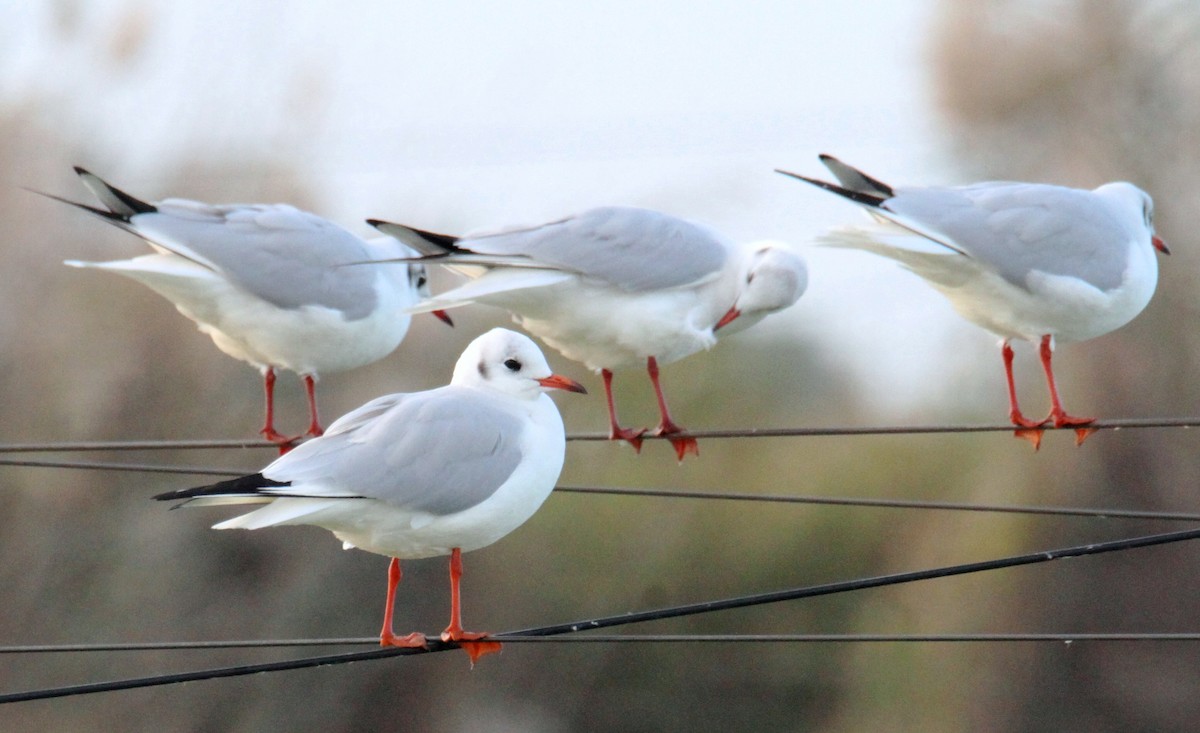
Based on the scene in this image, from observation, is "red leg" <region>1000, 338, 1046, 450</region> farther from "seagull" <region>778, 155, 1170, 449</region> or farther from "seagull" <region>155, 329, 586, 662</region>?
"seagull" <region>155, 329, 586, 662</region>

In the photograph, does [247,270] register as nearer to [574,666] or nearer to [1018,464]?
[574,666]

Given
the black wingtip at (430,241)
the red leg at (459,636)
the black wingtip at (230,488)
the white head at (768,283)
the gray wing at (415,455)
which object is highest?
the black wingtip at (430,241)

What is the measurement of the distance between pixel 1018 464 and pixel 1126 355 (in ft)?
3.76

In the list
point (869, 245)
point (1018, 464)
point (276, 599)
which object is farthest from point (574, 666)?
point (869, 245)

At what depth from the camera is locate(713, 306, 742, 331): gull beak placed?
19.3 feet

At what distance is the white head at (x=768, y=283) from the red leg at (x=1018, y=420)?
0.89m

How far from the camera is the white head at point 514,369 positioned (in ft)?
15.4

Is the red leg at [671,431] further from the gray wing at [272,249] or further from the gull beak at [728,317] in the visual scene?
the gray wing at [272,249]

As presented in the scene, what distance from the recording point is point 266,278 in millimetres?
6008

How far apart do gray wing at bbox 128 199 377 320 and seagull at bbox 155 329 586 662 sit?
1.63m

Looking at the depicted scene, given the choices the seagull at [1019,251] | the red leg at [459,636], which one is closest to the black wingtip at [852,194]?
the seagull at [1019,251]

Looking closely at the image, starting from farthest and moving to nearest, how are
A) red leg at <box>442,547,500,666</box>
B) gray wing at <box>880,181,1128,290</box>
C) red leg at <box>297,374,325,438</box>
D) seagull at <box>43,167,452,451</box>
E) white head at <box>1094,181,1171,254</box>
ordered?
1. red leg at <box>297,374,325,438</box>
2. white head at <box>1094,181,1171,254</box>
3. seagull at <box>43,167,452,451</box>
4. gray wing at <box>880,181,1128,290</box>
5. red leg at <box>442,547,500,666</box>

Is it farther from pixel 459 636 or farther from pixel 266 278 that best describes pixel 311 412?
pixel 459 636

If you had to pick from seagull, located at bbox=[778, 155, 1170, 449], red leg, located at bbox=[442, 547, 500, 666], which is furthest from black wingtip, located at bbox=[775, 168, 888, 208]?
red leg, located at bbox=[442, 547, 500, 666]
